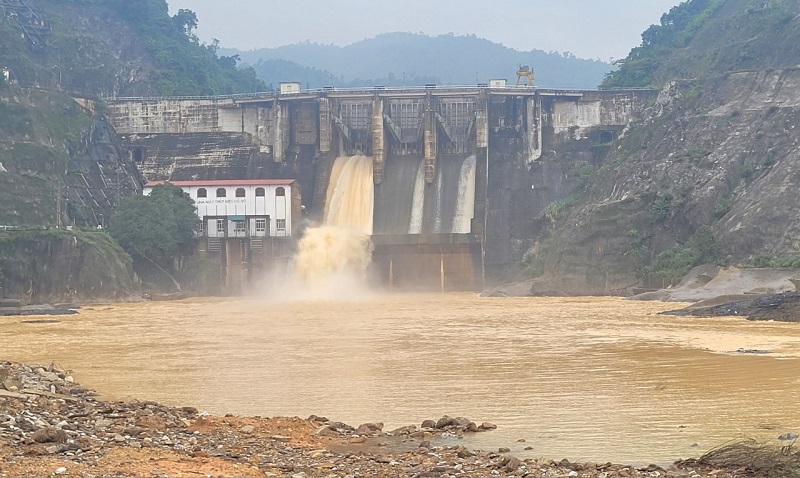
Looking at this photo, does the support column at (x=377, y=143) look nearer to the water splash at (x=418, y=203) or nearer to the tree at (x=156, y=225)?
the water splash at (x=418, y=203)

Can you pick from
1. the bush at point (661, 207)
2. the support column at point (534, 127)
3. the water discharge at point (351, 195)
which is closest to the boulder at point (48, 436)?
the bush at point (661, 207)

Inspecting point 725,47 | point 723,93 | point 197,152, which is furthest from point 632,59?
point 197,152

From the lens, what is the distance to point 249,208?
257 ft

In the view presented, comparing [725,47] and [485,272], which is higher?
[725,47]

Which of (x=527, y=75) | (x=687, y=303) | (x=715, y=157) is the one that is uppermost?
(x=527, y=75)

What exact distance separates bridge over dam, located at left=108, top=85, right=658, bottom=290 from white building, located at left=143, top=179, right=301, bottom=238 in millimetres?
1887

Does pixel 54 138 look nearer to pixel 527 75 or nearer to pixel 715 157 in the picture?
pixel 527 75

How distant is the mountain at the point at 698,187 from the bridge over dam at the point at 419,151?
3088 millimetres

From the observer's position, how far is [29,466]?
1534 cm

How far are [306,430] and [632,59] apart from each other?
277ft

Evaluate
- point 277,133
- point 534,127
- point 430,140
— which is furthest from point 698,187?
point 277,133

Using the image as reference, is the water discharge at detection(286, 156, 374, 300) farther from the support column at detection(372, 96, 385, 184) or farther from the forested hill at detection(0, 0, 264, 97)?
the forested hill at detection(0, 0, 264, 97)

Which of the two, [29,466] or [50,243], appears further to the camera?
[50,243]

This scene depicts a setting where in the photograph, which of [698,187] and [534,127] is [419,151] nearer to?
[534,127]
